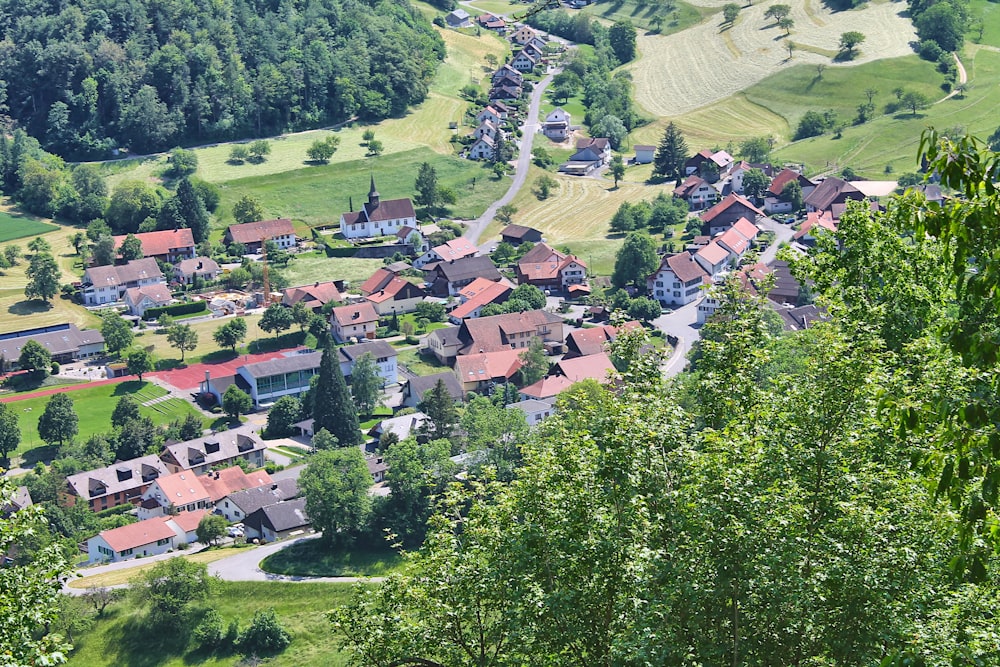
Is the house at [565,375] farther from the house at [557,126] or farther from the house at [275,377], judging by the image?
the house at [557,126]

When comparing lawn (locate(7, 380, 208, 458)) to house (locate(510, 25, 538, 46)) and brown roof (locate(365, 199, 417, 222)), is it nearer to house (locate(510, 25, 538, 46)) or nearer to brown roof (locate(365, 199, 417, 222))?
brown roof (locate(365, 199, 417, 222))

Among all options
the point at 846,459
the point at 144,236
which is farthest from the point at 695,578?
the point at 144,236

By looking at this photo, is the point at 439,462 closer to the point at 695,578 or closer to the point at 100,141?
the point at 695,578

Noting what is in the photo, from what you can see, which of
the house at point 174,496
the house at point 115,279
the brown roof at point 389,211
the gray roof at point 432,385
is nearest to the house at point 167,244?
the house at point 115,279

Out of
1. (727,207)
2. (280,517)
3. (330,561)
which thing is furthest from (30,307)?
(727,207)

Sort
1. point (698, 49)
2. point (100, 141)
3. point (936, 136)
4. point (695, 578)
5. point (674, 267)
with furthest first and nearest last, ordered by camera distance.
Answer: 1. point (698, 49)
2. point (100, 141)
3. point (674, 267)
4. point (695, 578)
5. point (936, 136)

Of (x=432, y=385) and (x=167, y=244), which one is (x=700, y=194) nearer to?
(x=432, y=385)
